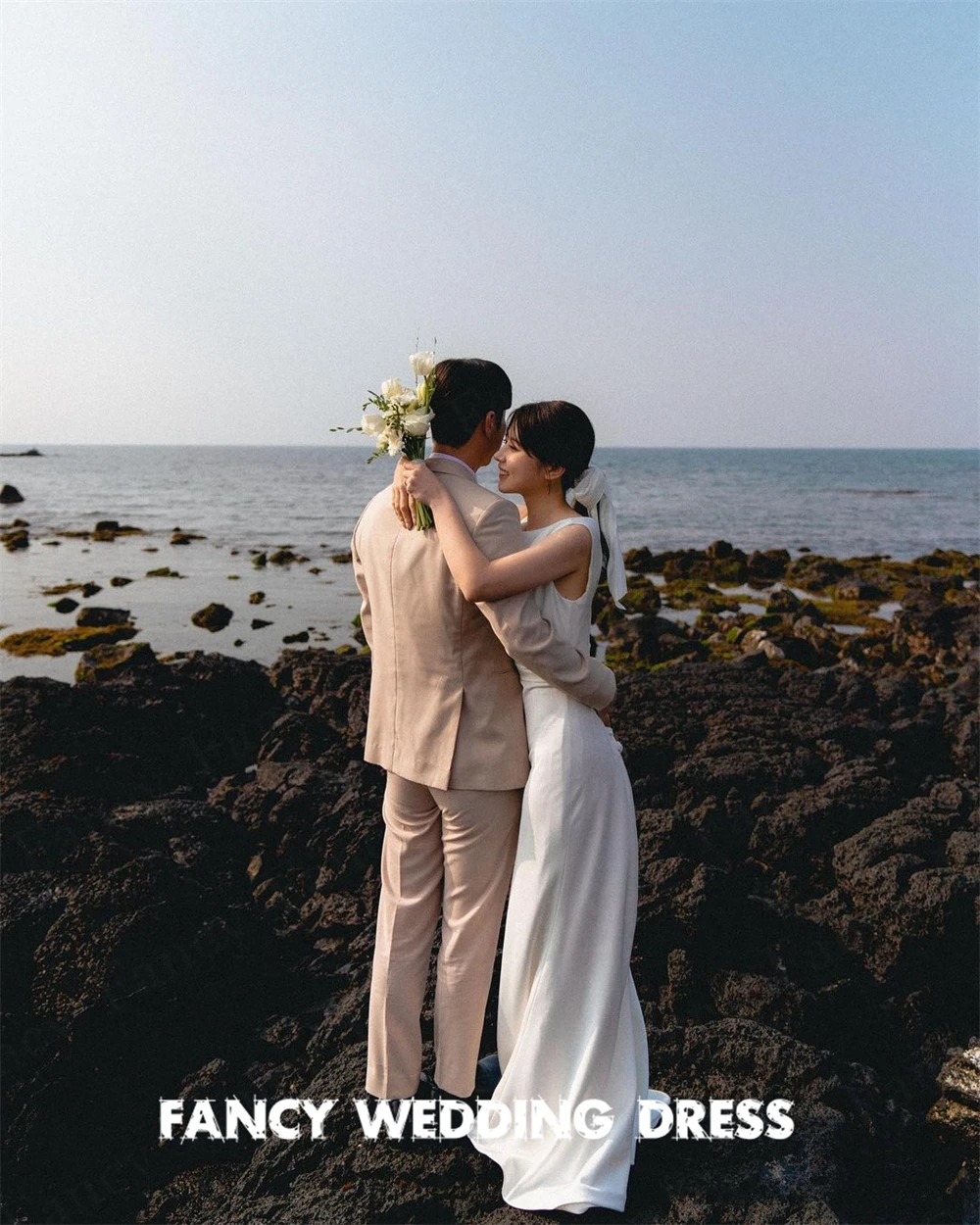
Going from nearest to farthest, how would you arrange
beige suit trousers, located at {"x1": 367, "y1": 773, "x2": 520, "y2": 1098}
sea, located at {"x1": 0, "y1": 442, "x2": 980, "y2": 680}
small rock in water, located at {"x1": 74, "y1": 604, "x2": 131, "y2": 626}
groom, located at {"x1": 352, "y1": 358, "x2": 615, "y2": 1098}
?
groom, located at {"x1": 352, "y1": 358, "x2": 615, "y2": 1098} < beige suit trousers, located at {"x1": 367, "y1": 773, "x2": 520, "y2": 1098} < small rock in water, located at {"x1": 74, "y1": 604, "x2": 131, "y2": 626} < sea, located at {"x1": 0, "y1": 442, "x2": 980, "y2": 680}

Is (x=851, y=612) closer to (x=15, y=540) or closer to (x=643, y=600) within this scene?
(x=643, y=600)

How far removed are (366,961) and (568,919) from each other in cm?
238

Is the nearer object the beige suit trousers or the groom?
the groom

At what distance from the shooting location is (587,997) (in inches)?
154

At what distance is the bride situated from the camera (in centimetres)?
381

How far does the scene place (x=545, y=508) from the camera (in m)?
3.99

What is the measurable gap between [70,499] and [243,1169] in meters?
58.3

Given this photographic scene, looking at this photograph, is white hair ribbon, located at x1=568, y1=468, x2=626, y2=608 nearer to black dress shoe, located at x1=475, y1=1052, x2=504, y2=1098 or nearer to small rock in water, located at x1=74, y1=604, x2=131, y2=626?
black dress shoe, located at x1=475, y1=1052, x2=504, y2=1098

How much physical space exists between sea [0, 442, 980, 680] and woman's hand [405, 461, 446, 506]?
0.49 metres

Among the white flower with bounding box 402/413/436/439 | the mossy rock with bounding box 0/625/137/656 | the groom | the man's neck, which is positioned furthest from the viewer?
the mossy rock with bounding box 0/625/137/656

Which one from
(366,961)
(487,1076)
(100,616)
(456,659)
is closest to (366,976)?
(366,961)

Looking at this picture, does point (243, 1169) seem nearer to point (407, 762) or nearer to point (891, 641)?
point (407, 762)

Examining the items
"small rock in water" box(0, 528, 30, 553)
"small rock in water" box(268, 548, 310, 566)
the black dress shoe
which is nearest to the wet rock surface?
the black dress shoe

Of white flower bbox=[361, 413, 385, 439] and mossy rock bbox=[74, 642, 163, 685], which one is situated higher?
white flower bbox=[361, 413, 385, 439]
